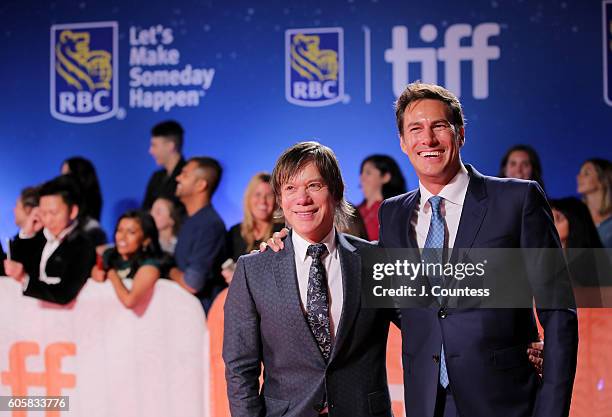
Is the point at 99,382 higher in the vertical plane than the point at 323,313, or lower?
lower

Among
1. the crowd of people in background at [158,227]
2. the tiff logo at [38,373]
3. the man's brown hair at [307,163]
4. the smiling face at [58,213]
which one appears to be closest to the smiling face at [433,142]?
the man's brown hair at [307,163]

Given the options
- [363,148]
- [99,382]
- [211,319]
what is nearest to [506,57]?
[363,148]

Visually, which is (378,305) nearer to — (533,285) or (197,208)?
(533,285)

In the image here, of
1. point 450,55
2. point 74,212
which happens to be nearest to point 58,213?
point 74,212

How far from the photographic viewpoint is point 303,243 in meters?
2.13

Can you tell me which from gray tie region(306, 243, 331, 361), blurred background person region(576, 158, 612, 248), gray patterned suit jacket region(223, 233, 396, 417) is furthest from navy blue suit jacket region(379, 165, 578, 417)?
blurred background person region(576, 158, 612, 248)

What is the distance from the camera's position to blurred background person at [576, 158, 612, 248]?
3.60 m

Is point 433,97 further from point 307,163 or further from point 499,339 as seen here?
point 499,339

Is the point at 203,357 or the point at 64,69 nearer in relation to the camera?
the point at 203,357

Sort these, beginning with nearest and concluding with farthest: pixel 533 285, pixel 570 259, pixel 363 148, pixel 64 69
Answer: pixel 533 285 → pixel 570 259 → pixel 363 148 → pixel 64 69

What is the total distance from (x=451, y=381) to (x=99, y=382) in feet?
8.20

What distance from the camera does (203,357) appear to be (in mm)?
3881

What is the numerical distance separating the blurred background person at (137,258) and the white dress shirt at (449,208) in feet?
6.99

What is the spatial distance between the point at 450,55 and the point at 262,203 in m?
1.19
